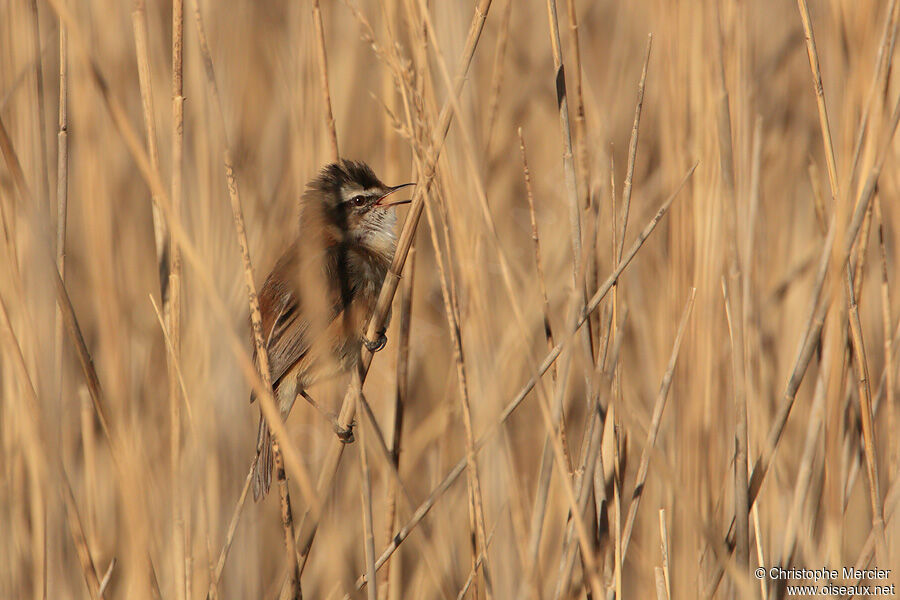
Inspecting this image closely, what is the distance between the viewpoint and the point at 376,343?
2.33 metres

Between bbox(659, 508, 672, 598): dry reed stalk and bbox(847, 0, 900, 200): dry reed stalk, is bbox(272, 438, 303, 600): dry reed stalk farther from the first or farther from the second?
bbox(847, 0, 900, 200): dry reed stalk

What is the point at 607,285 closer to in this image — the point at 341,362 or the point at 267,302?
the point at 341,362

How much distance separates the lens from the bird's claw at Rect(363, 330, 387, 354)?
85.4 inches

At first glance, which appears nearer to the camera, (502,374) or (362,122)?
(502,374)

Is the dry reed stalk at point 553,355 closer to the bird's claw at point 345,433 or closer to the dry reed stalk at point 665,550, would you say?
the bird's claw at point 345,433

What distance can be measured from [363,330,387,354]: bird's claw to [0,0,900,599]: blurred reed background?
0.51 ft

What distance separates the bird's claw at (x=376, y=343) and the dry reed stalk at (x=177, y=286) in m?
0.46

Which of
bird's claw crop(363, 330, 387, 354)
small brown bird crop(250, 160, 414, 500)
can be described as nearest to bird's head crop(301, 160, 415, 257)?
small brown bird crop(250, 160, 414, 500)

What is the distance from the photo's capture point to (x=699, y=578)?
72.1 inches

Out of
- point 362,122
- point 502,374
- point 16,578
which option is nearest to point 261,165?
point 362,122

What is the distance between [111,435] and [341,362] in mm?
1080

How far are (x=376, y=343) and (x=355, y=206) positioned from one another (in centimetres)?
53

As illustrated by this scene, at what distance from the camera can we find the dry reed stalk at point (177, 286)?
1.58m

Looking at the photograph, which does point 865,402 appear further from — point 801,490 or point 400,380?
point 400,380
